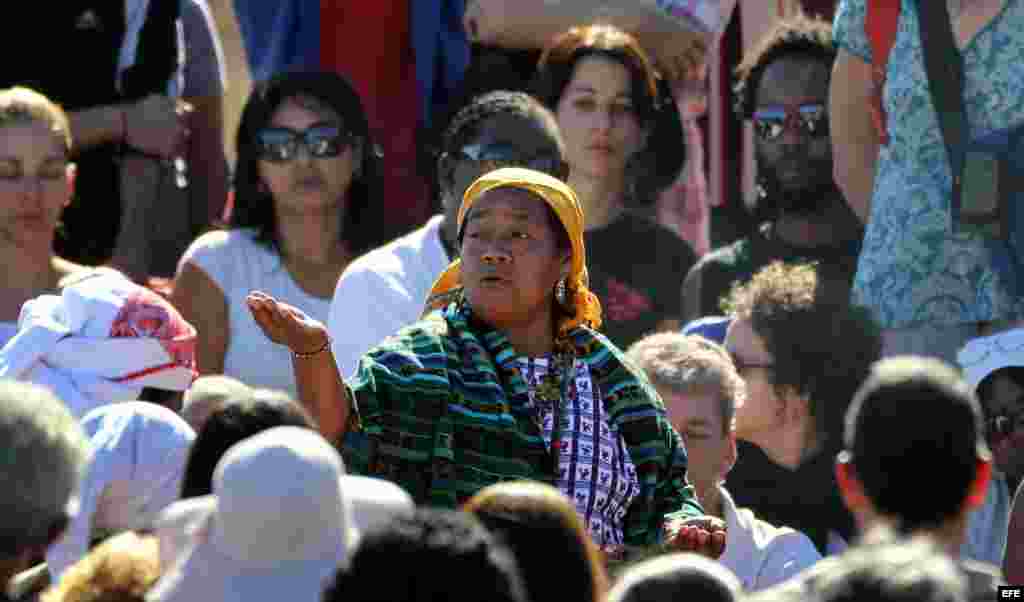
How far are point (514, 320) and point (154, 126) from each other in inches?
106

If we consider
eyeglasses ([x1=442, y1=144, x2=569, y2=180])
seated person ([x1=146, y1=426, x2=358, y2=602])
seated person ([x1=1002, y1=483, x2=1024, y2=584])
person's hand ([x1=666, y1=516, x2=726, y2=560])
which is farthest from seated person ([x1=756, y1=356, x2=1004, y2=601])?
eyeglasses ([x1=442, y1=144, x2=569, y2=180])

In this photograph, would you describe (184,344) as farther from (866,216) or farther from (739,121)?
(739,121)

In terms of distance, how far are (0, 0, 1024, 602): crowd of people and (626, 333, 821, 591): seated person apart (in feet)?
0.04

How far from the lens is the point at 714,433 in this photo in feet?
21.3

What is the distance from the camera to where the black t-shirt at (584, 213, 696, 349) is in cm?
755

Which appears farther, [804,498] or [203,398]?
[804,498]

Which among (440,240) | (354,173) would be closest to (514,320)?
(440,240)

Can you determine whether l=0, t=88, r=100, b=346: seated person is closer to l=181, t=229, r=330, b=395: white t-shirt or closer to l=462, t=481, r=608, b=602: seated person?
l=181, t=229, r=330, b=395: white t-shirt

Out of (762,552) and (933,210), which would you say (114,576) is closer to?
(762,552)

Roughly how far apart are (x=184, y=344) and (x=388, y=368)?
1006mm

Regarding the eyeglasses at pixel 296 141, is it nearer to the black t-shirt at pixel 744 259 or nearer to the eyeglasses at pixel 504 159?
the eyeglasses at pixel 504 159

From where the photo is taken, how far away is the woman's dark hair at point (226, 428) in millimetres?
4570

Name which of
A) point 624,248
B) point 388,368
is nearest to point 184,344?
point 388,368

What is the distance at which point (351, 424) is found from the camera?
5234mm
